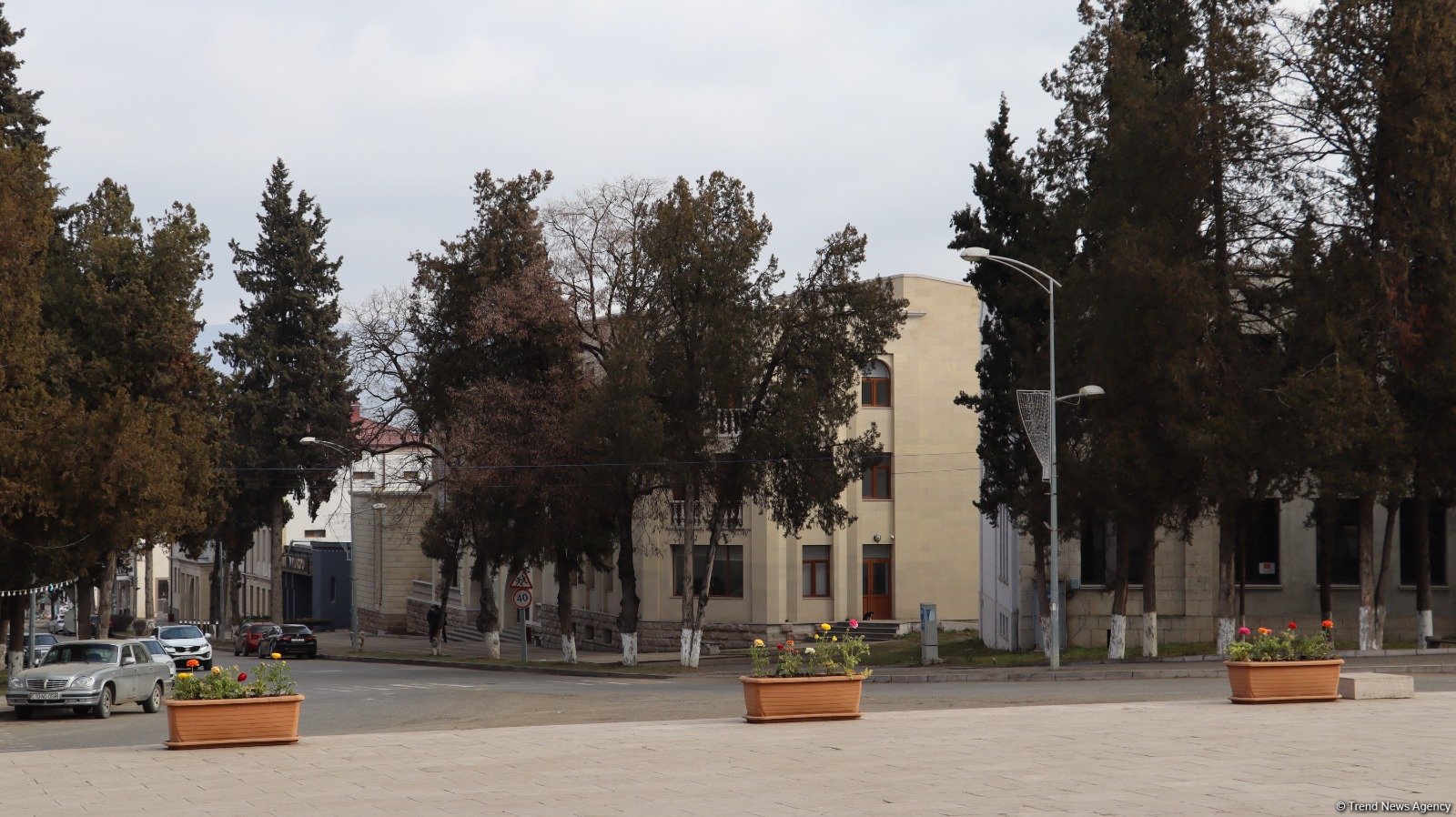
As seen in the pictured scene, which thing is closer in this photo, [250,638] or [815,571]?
[815,571]

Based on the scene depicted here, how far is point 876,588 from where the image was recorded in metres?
53.6

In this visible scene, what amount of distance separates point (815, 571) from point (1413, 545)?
20.0m

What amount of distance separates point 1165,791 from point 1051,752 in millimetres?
A: 3050

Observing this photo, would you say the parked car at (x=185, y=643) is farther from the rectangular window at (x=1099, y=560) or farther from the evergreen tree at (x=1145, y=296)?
the evergreen tree at (x=1145, y=296)

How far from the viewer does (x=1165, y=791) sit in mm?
12109

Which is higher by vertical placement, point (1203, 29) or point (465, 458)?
point (1203, 29)

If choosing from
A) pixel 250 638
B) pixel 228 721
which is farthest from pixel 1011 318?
pixel 250 638

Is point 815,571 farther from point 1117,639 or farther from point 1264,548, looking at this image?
point 1117,639

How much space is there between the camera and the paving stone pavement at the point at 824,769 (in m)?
12.0

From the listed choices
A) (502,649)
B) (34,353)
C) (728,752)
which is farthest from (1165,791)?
(502,649)

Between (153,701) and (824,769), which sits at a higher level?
(824,769)

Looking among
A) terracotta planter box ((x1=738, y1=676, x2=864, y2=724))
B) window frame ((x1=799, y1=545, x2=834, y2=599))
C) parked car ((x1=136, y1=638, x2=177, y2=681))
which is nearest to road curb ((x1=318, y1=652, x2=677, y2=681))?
window frame ((x1=799, y1=545, x2=834, y2=599))

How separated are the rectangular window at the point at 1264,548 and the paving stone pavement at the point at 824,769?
21.2 m

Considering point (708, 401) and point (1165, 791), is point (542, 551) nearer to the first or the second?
point (708, 401)
